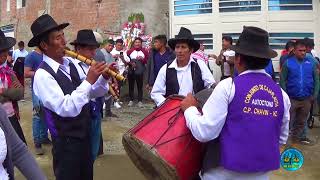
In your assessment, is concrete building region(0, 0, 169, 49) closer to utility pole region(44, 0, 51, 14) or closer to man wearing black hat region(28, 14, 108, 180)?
utility pole region(44, 0, 51, 14)

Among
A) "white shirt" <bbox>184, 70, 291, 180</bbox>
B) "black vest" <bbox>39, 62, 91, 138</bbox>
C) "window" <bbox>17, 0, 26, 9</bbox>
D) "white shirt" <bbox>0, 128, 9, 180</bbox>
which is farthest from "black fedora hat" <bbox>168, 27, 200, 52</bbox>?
"window" <bbox>17, 0, 26, 9</bbox>

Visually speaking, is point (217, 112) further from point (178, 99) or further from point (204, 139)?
point (178, 99)

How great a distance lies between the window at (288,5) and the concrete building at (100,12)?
9.15 feet

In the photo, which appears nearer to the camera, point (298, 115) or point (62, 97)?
point (62, 97)

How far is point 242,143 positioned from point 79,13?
11565 millimetres

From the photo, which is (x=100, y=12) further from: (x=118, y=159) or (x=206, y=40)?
(x=118, y=159)

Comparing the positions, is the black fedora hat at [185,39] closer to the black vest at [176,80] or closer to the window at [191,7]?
the black vest at [176,80]

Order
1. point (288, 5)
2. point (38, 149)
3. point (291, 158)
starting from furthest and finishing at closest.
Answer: point (288, 5) → point (38, 149) → point (291, 158)

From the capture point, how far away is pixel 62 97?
3.20m

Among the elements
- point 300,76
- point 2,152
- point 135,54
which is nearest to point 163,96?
point 2,152

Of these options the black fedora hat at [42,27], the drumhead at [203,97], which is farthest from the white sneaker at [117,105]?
the drumhead at [203,97]

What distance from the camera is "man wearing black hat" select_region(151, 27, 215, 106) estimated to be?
194 inches

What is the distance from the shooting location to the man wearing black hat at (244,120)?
2.78 meters

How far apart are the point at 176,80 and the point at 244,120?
7.24 feet
